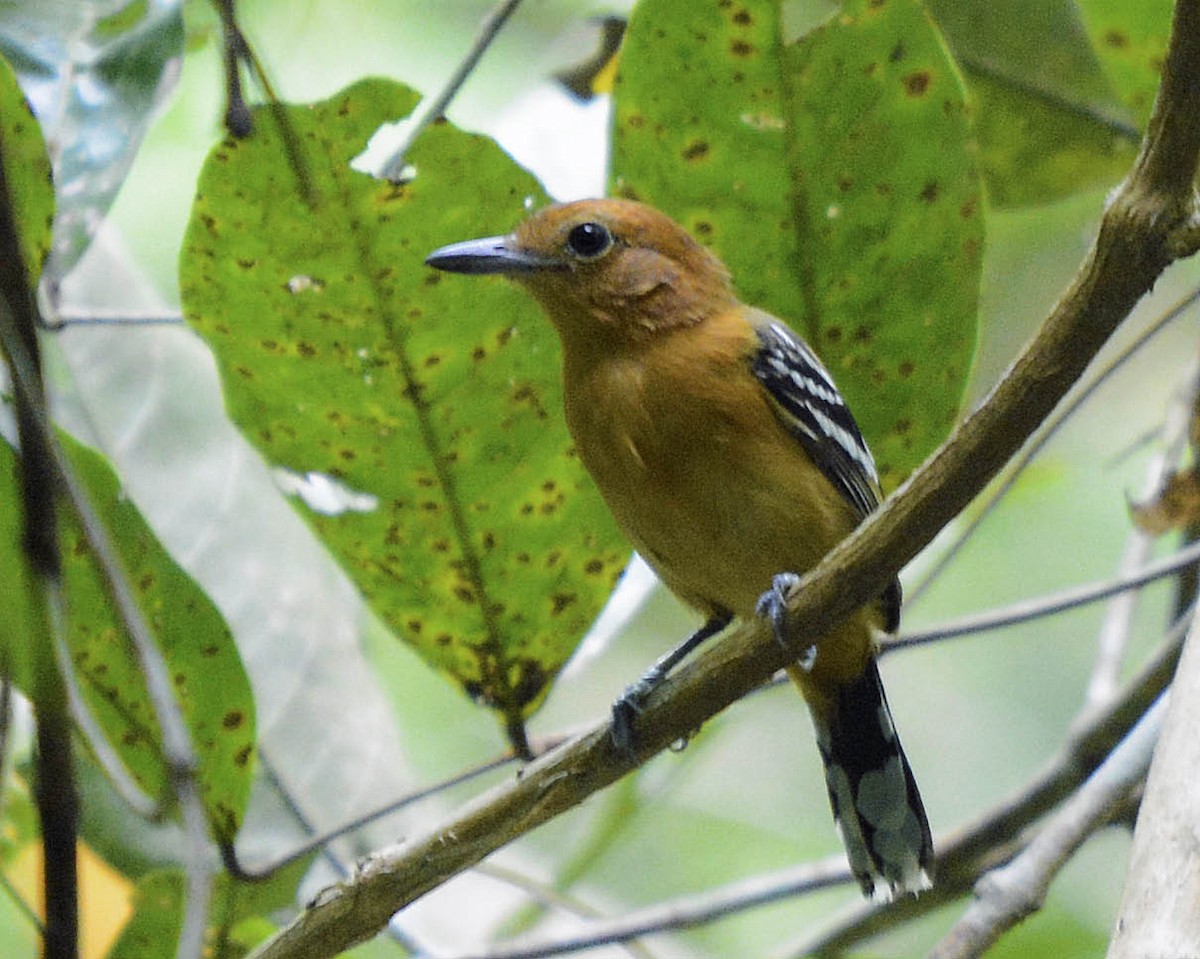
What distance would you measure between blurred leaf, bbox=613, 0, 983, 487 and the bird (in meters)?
0.12

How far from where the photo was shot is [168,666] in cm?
241

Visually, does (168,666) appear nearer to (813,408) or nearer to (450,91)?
(450,91)

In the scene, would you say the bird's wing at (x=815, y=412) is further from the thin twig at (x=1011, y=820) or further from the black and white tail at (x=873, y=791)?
the thin twig at (x=1011, y=820)

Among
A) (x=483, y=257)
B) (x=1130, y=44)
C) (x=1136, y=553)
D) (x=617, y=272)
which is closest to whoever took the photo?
(x=483, y=257)

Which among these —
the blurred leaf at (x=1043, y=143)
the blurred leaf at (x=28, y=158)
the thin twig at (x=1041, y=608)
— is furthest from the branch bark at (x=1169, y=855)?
the blurred leaf at (x=1043, y=143)

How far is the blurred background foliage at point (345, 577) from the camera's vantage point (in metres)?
2.88

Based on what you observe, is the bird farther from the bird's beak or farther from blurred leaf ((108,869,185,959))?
blurred leaf ((108,869,185,959))

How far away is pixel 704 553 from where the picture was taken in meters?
2.87

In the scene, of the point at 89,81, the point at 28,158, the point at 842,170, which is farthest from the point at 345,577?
the point at 842,170

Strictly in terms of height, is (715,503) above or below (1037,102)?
below

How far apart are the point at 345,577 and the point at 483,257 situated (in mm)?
986

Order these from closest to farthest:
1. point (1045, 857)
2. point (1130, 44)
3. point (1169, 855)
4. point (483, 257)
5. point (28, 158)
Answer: point (1169, 855), point (28, 158), point (1045, 857), point (483, 257), point (1130, 44)

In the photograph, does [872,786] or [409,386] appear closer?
[409,386]

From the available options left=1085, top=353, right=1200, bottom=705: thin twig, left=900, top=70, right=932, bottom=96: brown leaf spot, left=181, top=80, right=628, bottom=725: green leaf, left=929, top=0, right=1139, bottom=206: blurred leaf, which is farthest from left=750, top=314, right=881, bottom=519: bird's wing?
left=929, top=0, right=1139, bottom=206: blurred leaf
